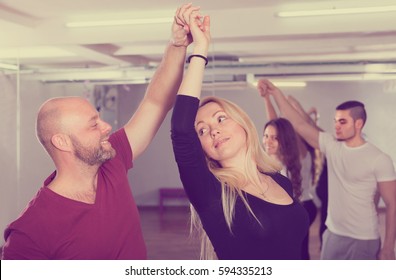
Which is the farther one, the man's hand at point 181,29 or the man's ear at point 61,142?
the man's ear at point 61,142

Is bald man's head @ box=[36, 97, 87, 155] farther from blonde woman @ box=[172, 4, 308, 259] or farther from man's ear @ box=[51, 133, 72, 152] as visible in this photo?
blonde woman @ box=[172, 4, 308, 259]

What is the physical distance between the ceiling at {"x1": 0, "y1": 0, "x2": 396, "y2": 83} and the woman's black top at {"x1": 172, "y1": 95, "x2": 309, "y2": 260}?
2133 mm

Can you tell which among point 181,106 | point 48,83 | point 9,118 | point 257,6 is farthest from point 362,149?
point 9,118

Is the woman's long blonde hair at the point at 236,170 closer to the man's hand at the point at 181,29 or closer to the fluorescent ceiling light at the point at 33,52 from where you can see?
the man's hand at the point at 181,29

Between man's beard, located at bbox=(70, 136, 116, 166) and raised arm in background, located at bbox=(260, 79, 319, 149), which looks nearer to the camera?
man's beard, located at bbox=(70, 136, 116, 166)

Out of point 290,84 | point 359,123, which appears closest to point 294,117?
point 359,123

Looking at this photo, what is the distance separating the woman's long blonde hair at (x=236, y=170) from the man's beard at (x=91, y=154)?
Result: 30 centimetres

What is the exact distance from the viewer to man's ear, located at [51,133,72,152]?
1.39m

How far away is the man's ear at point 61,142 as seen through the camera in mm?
1395

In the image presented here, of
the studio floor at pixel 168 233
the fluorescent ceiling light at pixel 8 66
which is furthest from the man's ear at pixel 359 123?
the fluorescent ceiling light at pixel 8 66

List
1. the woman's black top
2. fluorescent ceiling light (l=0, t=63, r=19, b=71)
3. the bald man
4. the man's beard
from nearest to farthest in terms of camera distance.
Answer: the woman's black top < the bald man < the man's beard < fluorescent ceiling light (l=0, t=63, r=19, b=71)

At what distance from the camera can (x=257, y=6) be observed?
3277mm

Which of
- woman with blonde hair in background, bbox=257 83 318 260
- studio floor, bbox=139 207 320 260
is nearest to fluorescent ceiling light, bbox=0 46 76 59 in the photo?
studio floor, bbox=139 207 320 260
